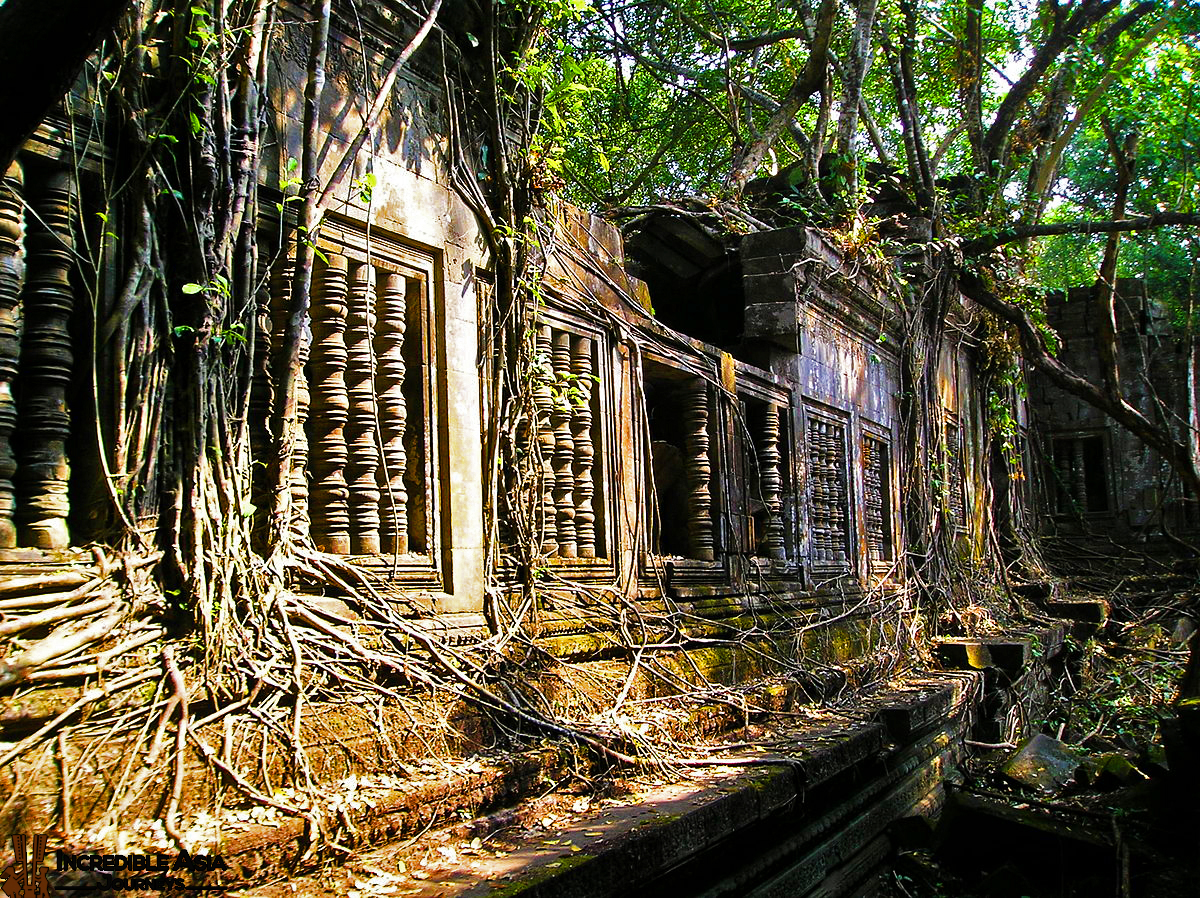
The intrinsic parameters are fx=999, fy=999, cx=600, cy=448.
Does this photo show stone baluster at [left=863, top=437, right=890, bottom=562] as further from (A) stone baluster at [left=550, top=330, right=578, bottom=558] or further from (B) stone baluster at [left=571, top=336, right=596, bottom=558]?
(A) stone baluster at [left=550, top=330, right=578, bottom=558]

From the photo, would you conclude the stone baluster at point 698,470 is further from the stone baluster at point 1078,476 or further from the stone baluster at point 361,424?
the stone baluster at point 1078,476

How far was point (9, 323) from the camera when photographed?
2699 mm

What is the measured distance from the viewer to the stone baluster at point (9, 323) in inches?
105

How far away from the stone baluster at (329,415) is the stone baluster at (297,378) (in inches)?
3.2

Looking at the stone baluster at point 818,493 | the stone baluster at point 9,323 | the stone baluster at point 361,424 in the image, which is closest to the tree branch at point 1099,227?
the stone baluster at point 818,493

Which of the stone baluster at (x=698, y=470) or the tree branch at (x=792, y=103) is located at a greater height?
the tree branch at (x=792, y=103)

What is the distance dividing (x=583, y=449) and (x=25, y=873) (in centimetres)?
325

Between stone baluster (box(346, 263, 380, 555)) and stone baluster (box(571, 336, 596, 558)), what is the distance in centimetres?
139

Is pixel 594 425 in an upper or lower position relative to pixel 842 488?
upper

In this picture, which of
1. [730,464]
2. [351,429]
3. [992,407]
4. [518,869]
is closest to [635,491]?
[730,464]

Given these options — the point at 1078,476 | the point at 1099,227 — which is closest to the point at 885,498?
the point at 1099,227

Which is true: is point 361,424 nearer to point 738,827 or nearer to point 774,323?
point 738,827

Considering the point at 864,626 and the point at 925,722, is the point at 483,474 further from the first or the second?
the point at 864,626

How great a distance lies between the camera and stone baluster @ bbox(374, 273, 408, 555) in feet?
12.7
